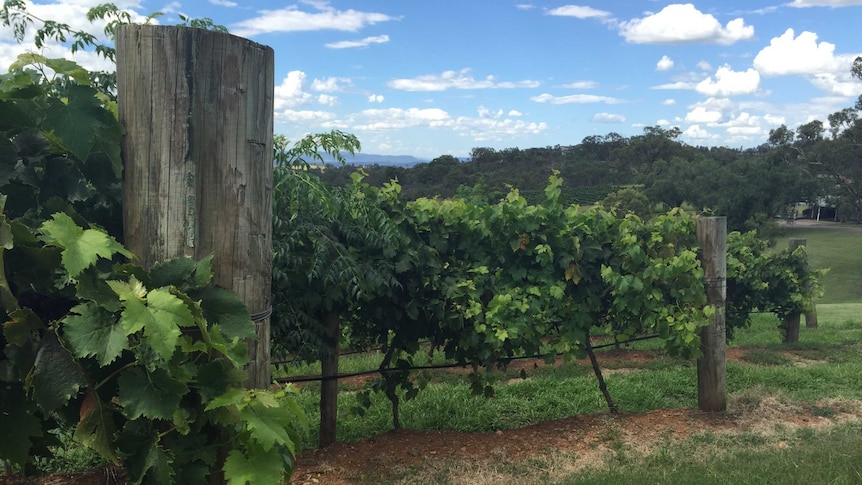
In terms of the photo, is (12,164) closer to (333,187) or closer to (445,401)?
(333,187)

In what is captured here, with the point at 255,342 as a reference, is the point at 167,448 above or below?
below

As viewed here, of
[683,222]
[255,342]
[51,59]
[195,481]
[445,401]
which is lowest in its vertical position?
[445,401]

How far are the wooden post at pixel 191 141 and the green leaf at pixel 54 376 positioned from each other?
354 mm

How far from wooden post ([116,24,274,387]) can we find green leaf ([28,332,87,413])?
354 millimetres

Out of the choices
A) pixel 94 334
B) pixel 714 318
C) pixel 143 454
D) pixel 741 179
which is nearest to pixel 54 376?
pixel 94 334

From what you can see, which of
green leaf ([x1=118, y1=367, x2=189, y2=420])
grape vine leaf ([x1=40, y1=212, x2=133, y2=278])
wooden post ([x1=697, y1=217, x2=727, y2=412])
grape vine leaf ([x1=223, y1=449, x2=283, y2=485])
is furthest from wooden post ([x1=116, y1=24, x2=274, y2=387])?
wooden post ([x1=697, y1=217, x2=727, y2=412])

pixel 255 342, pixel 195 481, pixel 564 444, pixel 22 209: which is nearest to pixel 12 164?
pixel 22 209

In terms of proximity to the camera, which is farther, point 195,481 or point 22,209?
point 22,209

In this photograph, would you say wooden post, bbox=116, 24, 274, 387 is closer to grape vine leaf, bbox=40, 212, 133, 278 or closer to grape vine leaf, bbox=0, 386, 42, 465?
grape vine leaf, bbox=40, 212, 133, 278

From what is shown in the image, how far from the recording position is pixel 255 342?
202 centimetres

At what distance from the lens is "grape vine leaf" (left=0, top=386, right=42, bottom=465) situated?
1.63m

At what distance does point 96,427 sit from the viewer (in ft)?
5.33

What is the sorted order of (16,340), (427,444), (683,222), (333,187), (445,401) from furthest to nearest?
(445,401)
(683,222)
(427,444)
(333,187)
(16,340)

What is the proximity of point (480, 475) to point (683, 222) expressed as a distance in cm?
324
